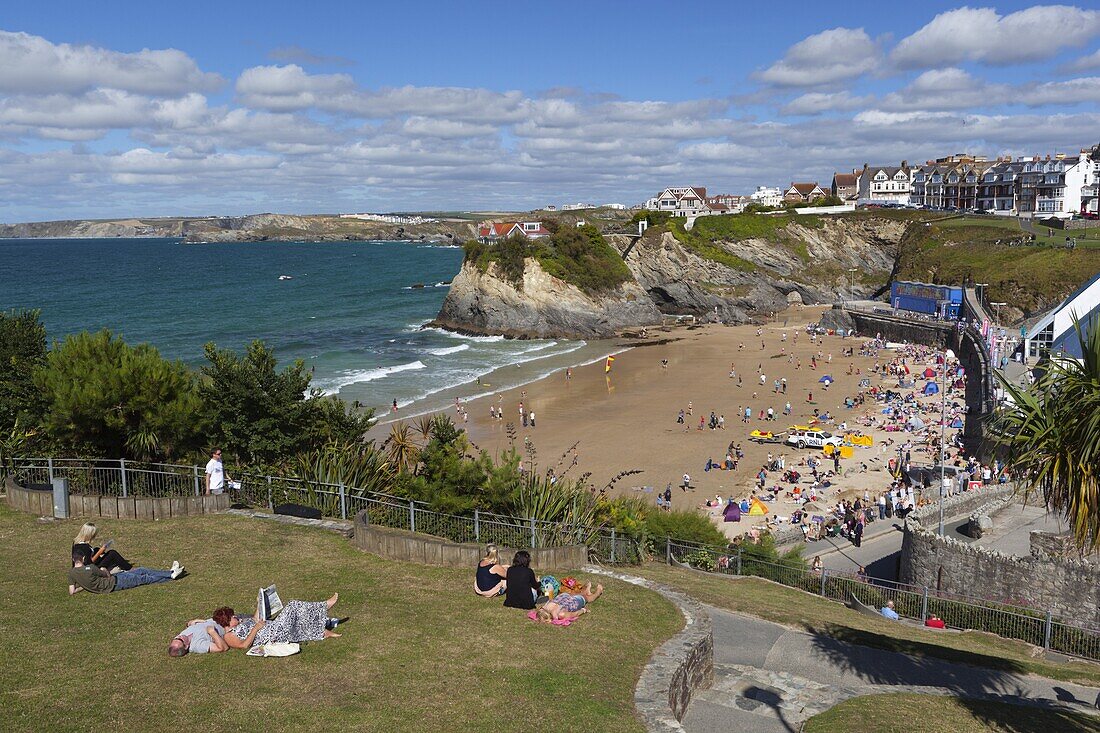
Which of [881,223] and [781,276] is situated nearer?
[781,276]

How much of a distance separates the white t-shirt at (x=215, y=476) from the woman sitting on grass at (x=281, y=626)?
19.9 feet

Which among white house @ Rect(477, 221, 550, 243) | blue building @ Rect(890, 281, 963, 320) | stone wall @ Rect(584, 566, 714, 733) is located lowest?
stone wall @ Rect(584, 566, 714, 733)

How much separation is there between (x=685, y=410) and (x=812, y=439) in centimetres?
872

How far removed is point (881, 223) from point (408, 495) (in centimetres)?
9180

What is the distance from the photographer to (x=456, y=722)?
7793mm

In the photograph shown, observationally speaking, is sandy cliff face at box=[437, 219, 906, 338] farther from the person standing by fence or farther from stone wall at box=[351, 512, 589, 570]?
stone wall at box=[351, 512, 589, 570]

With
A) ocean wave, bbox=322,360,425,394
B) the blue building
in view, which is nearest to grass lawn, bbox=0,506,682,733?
ocean wave, bbox=322,360,425,394

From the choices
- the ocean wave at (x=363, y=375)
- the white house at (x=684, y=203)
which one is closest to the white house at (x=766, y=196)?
the white house at (x=684, y=203)

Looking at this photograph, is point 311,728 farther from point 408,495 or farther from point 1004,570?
point 1004,570

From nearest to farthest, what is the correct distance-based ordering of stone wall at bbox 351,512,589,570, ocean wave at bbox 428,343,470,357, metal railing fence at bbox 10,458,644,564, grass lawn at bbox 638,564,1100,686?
grass lawn at bbox 638,564,1100,686 < stone wall at bbox 351,512,589,570 < metal railing fence at bbox 10,458,644,564 < ocean wave at bbox 428,343,470,357

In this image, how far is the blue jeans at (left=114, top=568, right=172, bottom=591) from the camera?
10.9 metres

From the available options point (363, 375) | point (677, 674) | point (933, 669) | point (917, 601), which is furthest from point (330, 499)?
point (363, 375)

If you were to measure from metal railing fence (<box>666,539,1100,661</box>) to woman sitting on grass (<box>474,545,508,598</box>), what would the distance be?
289 inches

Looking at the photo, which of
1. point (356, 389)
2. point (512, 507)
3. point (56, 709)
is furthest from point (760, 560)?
point (356, 389)
